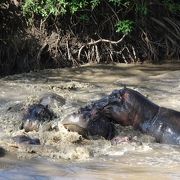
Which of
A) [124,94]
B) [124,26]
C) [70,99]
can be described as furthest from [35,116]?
[124,26]

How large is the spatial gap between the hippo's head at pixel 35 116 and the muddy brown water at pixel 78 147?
5.0 inches

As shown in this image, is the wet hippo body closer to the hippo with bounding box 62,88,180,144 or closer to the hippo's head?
the hippo with bounding box 62,88,180,144

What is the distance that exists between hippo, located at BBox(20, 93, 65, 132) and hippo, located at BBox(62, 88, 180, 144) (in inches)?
21.2

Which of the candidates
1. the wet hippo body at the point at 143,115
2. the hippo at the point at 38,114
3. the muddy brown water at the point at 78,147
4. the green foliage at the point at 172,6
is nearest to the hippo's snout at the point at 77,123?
the muddy brown water at the point at 78,147

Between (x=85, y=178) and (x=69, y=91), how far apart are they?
476cm

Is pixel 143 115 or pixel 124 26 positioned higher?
pixel 124 26

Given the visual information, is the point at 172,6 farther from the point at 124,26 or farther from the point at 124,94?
the point at 124,94

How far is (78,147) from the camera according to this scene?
20.4ft

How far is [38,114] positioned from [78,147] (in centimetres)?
149

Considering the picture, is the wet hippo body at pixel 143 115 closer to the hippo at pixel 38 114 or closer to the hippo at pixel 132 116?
the hippo at pixel 132 116

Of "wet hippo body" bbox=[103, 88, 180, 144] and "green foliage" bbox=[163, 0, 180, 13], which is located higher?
"green foliage" bbox=[163, 0, 180, 13]

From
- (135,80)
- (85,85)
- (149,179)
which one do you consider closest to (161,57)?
(135,80)

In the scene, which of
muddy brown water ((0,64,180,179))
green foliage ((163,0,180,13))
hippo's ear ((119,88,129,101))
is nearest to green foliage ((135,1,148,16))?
green foliage ((163,0,180,13))

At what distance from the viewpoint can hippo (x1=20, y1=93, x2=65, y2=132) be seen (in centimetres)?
738
